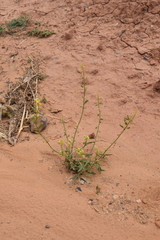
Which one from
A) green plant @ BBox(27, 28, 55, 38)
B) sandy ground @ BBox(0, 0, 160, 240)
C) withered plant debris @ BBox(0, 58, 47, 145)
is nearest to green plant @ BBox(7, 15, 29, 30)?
sandy ground @ BBox(0, 0, 160, 240)

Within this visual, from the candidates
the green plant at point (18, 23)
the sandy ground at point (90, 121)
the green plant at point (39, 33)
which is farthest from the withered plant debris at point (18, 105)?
the green plant at point (18, 23)

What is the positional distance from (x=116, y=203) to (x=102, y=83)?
2301 millimetres

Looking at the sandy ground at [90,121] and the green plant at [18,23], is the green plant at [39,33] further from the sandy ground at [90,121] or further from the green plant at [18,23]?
the green plant at [18,23]

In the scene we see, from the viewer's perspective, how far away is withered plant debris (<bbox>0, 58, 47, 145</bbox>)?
3200 mm

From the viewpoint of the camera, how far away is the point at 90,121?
342cm

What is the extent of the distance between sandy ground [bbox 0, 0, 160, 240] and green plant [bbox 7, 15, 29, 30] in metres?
0.18

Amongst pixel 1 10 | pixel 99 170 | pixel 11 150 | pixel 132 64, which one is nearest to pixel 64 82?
pixel 132 64

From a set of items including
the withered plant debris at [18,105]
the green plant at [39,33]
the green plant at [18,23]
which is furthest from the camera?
the green plant at [18,23]

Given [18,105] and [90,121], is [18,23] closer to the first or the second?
[18,105]

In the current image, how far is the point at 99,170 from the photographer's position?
8.50ft

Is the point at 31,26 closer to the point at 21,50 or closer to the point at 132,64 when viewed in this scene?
the point at 21,50

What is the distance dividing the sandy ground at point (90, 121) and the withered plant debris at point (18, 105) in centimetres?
14

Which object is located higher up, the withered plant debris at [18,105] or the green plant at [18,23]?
the green plant at [18,23]

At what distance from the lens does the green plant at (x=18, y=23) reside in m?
5.86
